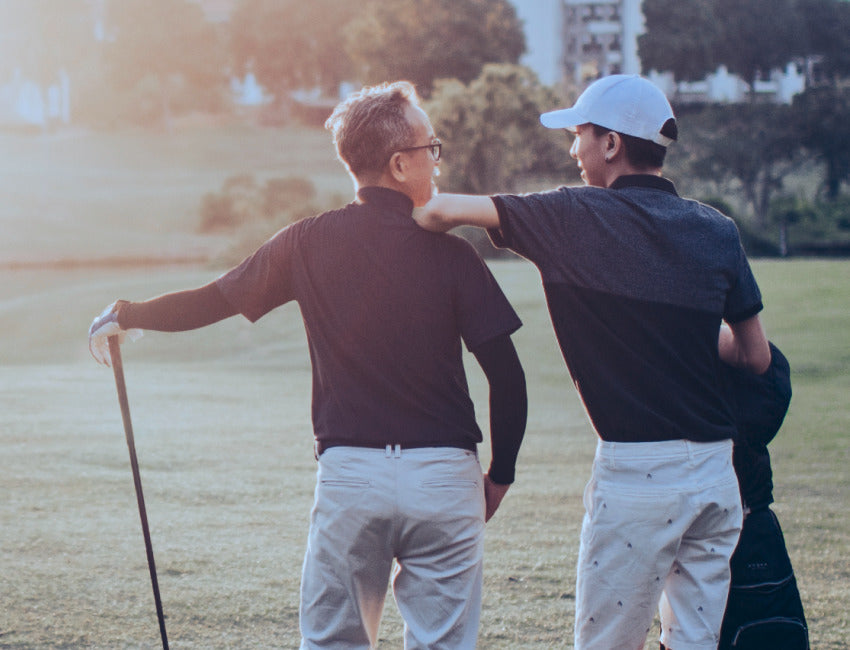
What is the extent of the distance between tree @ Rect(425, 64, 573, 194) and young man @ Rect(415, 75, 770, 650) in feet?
104

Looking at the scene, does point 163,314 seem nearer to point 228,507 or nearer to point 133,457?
point 133,457

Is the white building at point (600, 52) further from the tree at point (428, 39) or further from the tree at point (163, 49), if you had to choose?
the tree at point (163, 49)

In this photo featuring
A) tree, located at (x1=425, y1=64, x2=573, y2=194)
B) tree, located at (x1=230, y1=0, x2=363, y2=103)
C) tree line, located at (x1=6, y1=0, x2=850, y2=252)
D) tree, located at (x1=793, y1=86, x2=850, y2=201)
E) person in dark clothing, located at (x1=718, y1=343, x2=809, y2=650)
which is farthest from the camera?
tree, located at (x1=230, y1=0, x2=363, y2=103)

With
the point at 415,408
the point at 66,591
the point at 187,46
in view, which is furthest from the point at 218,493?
the point at 187,46

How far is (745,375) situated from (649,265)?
1.56ft

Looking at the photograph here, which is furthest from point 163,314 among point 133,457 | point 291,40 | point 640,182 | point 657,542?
point 291,40

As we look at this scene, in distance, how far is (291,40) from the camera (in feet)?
201

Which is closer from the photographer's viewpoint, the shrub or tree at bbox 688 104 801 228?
tree at bbox 688 104 801 228

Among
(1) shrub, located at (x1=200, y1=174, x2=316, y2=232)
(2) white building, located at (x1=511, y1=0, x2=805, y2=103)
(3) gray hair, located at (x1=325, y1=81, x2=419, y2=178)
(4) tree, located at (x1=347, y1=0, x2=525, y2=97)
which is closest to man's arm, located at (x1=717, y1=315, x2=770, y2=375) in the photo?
(3) gray hair, located at (x1=325, y1=81, x2=419, y2=178)

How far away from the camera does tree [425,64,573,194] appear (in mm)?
34500

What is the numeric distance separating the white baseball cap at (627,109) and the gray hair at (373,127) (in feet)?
1.29

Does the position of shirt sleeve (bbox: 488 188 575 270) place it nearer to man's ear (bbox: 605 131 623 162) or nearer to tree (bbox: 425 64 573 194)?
man's ear (bbox: 605 131 623 162)

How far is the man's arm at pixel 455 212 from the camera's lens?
96.4 inches

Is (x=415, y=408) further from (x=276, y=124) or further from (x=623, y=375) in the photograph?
(x=276, y=124)
